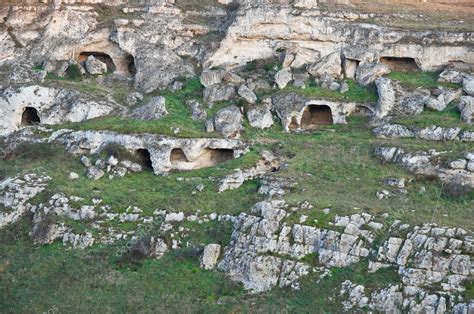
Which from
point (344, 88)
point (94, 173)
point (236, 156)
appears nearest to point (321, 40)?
point (344, 88)

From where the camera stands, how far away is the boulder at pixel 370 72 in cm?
5528

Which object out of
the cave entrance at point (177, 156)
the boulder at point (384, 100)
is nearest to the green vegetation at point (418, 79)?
the boulder at point (384, 100)

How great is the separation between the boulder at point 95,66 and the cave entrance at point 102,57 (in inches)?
43.5

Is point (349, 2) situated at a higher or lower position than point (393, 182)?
higher

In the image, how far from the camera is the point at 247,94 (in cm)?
5406

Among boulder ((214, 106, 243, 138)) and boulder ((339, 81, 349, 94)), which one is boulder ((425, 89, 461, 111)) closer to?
boulder ((339, 81, 349, 94))

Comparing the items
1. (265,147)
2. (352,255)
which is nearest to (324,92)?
(265,147)

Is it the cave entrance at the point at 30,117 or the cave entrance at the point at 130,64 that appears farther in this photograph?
the cave entrance at the point at 130,64

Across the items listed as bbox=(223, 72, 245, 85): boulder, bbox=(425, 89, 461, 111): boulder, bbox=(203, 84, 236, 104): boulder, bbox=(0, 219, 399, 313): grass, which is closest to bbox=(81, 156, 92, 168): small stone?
bbox=(0, 219, 399, 313): grass

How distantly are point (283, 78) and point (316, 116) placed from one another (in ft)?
9.09

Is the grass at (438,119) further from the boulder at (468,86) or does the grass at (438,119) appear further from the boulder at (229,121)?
the boulder at (229,121)

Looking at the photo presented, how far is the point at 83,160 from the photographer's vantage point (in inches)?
1978

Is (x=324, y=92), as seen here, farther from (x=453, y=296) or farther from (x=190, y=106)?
(x=453, y=296)

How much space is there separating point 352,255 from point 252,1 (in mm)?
23552
